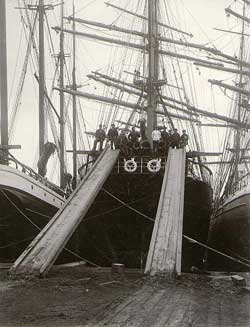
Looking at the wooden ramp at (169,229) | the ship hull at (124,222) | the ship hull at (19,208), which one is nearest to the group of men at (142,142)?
the ship hull at (124,222)

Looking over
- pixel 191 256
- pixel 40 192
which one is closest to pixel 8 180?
pixel 40 192

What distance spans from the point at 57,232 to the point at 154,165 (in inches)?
253

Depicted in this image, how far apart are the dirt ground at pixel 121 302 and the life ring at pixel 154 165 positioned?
7.28m

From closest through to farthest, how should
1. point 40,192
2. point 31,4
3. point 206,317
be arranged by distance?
point 206,317 < point 40,192 < point 31,4

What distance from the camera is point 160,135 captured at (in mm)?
17375

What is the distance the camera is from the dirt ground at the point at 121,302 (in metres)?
5.68

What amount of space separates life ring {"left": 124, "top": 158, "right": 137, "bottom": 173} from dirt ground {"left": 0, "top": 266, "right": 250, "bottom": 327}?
7.29 meters

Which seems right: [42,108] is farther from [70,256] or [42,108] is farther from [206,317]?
[206,317]

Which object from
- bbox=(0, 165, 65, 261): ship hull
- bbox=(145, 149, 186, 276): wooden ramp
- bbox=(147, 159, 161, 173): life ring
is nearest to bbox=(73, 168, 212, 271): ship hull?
bbox=(147, 159, 161, 173): life ring

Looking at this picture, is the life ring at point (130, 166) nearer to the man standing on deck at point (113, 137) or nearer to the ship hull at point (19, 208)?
the man standing on deck at point (113, 137)

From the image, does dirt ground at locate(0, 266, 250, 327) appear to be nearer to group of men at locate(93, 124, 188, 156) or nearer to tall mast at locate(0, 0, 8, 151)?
tall mast at locate(0, 0, 8, 151)

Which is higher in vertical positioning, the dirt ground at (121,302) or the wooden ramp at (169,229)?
the wooden ramp at (169,229)

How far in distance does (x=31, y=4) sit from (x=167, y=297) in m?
17.2

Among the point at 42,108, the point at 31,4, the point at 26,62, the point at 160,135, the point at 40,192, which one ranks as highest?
the point at 31,4
